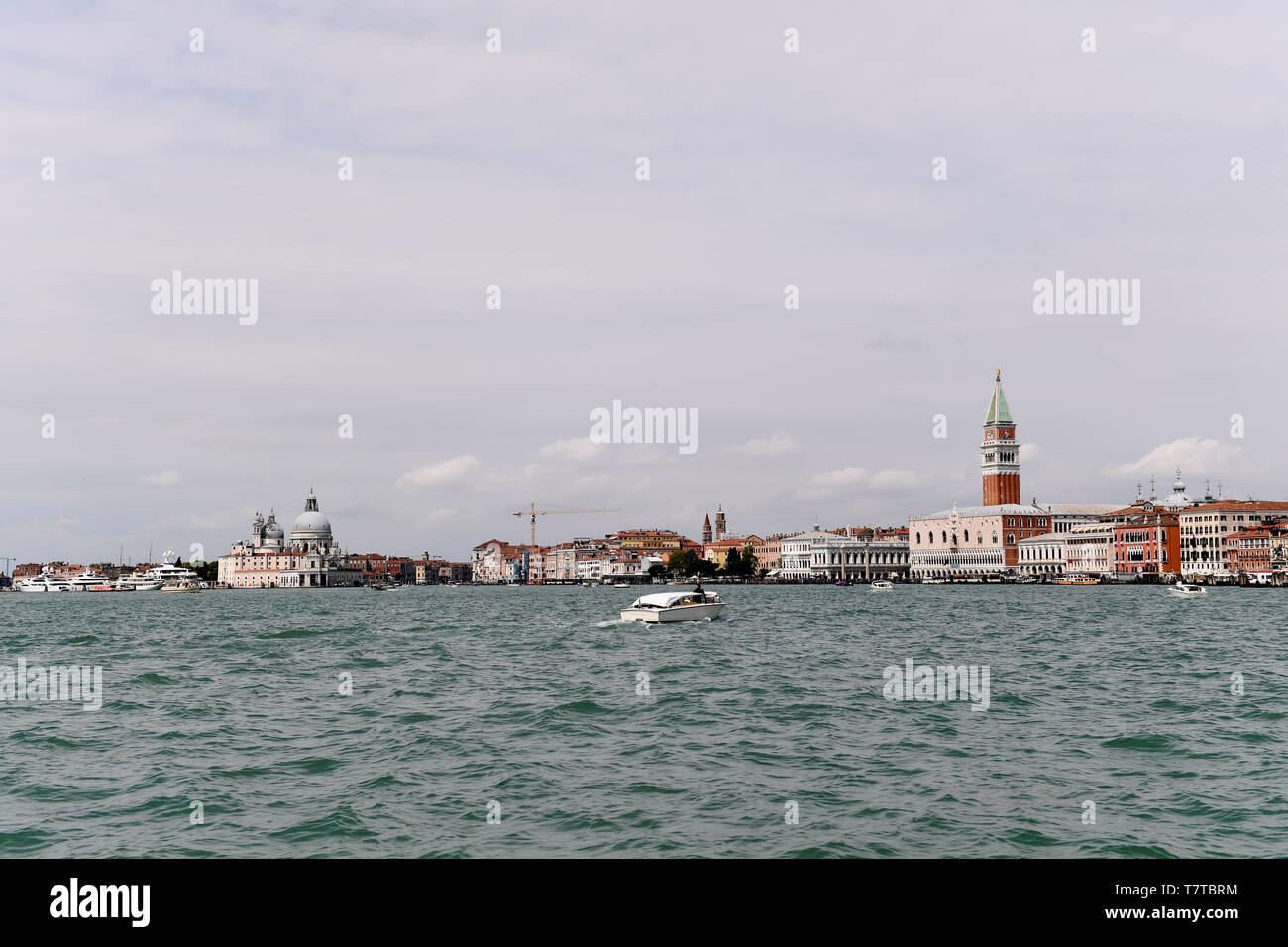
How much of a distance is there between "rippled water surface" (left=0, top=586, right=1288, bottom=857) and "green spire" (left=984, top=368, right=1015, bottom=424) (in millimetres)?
152480

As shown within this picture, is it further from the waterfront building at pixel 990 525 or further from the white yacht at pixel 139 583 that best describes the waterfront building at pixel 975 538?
the white yacht at pixel 139 583

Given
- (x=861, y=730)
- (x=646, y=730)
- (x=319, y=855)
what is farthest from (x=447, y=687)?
(x=319, y=855)

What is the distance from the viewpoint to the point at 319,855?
940 cm

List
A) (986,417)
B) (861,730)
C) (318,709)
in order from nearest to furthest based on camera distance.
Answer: (861,730)
(318,709)
(986,417)

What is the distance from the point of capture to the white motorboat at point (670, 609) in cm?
4622

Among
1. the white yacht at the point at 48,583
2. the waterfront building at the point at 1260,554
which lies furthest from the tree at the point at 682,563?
the white yacht at the point at 48,583

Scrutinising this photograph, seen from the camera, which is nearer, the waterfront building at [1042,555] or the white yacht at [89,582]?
the waterfront building at [1042,555]

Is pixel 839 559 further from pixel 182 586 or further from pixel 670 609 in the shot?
pixel 670 609

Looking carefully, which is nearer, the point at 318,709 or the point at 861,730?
the point at 861,730

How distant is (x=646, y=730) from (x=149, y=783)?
6719mm

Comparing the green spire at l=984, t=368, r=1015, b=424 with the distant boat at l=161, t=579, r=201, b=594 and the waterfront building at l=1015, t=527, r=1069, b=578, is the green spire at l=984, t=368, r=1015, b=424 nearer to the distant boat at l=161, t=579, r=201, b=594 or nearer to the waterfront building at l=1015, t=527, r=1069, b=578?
the waterfront building at l=1015, t=527, r=1069, b=578

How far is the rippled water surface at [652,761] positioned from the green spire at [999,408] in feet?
500
